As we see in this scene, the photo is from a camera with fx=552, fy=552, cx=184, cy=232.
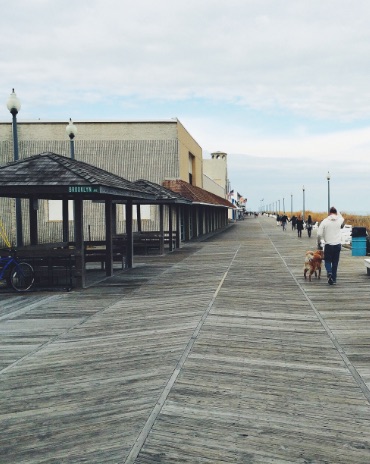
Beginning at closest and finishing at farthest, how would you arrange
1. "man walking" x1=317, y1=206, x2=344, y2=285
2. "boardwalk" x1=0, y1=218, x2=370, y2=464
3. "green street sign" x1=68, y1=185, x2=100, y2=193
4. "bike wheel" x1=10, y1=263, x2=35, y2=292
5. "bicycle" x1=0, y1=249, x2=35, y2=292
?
"boardwalk" x1=0, y1=218, x2=370, y2=464
"green street sign" x1=68, y1=185, x2=100, y2=193
"bicycle" x1=0, y1=249, x2=35, y2=292
"bike wheel" x1=10, y1=263, x2=35, y2=292
"man walking" x1=317, y1=206, x2=344, y2=285

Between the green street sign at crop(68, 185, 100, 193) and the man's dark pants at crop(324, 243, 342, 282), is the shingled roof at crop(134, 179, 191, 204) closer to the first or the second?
the green street sign at crop(68, 185, 100, 193)

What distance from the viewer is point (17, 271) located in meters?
13.0

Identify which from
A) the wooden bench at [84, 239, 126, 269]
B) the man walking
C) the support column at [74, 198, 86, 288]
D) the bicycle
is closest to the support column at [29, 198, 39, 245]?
the wooden bench at [84, 239, 126, 269]

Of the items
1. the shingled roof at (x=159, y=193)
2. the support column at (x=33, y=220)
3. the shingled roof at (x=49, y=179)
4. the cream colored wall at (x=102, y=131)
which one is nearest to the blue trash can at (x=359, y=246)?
the shingled roof at (x=159, y=193)

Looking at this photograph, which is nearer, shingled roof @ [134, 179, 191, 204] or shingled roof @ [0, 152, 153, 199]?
shingled roof @ [0, 152, 153, 199]

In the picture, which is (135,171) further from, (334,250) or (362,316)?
(362,316)

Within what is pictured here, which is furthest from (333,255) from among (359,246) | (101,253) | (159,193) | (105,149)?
(105,149)

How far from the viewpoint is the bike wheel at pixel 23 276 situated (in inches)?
515

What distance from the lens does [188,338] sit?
25.7 feet

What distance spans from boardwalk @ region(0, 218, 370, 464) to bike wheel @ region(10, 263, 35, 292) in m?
1.26

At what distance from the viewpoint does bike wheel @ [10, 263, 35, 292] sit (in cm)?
1307

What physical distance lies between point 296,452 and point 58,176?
10.0 meters

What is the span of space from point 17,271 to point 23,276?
182mm

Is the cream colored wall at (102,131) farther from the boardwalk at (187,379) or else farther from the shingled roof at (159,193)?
the boardwalk at (187,379)
